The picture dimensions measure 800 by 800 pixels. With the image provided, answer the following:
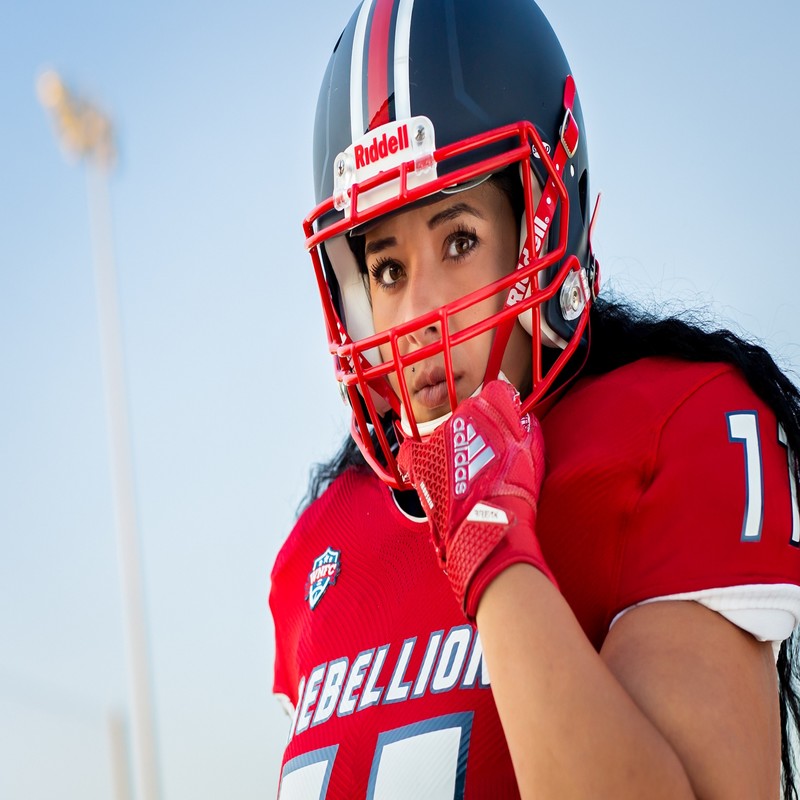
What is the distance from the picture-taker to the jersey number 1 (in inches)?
63.5

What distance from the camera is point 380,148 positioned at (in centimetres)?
210

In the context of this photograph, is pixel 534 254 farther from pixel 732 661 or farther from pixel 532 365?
pixel 732 661

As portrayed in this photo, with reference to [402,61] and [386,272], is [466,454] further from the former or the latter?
[402,61]

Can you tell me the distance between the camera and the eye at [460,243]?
6.77 ft

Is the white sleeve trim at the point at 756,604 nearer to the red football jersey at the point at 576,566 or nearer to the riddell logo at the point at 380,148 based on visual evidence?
the red football jersey at the point at 576,566

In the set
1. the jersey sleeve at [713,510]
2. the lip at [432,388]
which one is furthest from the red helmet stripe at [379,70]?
the jersey sleeve at [713,510]

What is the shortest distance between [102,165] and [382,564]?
10969 mm

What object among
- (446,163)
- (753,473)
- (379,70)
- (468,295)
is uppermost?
(379,70)

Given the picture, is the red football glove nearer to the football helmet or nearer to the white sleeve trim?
the football helmet

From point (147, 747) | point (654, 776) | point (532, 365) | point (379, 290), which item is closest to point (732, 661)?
point (654, 776)

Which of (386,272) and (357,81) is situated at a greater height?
(357,81)

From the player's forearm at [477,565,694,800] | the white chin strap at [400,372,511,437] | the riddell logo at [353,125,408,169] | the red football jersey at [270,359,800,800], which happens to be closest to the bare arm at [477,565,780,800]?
the player's forearm at [477,565,694,800]

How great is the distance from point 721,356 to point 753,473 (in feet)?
0.99

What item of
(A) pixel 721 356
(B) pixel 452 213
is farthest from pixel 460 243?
(A) pixel 721 356
